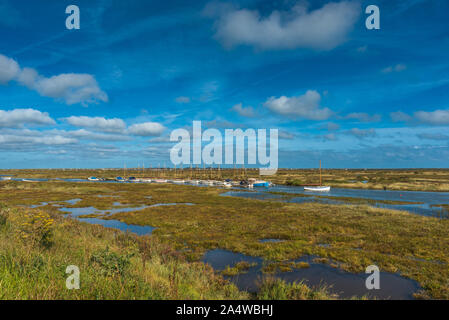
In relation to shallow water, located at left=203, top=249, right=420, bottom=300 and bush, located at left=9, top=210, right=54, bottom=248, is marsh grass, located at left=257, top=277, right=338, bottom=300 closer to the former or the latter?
shallow water, located at left=203, top=249, right=420, bottom=300

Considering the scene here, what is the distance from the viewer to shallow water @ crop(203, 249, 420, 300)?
35.7 ft

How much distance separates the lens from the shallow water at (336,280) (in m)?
10.9

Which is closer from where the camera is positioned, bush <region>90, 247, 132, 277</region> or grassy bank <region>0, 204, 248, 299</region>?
grassy bank <region>0, 204, 248, 299</region>

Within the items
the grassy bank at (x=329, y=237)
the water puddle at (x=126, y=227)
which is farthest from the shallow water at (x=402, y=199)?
the water puddle at (x=126, y=227)

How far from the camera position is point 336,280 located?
12211mm

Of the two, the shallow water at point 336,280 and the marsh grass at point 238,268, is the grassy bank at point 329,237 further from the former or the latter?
the marsh grass at point 238,268

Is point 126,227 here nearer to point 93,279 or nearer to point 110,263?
point 110,263


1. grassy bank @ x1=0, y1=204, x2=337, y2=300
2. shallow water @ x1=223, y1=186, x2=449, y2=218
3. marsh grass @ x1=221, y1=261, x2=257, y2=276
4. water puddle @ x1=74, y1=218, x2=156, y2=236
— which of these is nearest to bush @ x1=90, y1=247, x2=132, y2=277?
grassy bank @ x1=0, y1=204, x2=337, y2=300

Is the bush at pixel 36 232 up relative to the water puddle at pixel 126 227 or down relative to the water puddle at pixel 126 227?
up

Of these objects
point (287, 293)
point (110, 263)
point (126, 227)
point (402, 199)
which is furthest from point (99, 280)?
point (402, 199)
